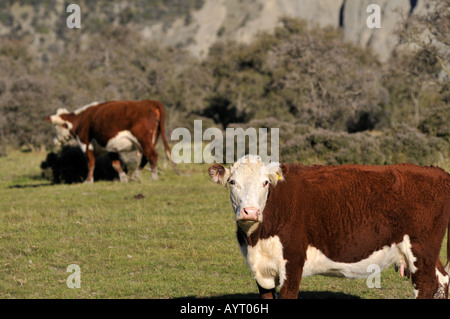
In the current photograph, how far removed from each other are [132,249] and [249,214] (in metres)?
5.24

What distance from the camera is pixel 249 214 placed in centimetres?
604

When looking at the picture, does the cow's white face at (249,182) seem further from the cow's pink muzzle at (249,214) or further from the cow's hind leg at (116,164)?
the cow's hind leg at (116,164)

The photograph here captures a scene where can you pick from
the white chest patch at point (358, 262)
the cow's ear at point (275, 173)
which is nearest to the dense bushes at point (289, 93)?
the white chest patch at point (358, 262)

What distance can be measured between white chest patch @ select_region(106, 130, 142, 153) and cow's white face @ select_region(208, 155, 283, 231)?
13370mm

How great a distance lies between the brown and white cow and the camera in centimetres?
1977

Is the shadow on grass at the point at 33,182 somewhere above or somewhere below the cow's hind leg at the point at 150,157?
below

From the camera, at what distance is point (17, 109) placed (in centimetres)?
3766

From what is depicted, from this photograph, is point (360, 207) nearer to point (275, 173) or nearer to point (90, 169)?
point (275, 173)

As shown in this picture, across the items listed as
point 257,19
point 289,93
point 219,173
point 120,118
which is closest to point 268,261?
point 219,173

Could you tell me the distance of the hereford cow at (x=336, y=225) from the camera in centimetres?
647

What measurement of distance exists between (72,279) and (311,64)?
25.1 meters

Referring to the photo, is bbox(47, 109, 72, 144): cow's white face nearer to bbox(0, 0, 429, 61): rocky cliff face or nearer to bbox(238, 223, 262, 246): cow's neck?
bbox(238, 223, 262, 246): cow's neck
